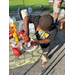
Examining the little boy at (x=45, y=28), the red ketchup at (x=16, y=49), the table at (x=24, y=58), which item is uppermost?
the little boy at (x=45, y=28)

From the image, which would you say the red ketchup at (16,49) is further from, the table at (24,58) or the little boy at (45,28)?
the little boy at (45,28)

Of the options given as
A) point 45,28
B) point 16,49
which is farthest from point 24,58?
point 45,28

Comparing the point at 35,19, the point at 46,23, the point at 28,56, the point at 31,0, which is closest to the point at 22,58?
the point at 28,56

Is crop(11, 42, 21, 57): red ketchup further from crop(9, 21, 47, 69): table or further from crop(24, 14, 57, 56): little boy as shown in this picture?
Answer: crop(24, 14, 57, 56): little boy

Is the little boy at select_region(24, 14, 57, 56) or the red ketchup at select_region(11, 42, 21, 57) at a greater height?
the little boy at select_region(24, 14, 57, 56)

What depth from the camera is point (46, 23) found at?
4.03 feet

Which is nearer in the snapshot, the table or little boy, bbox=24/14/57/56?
little boy, bbox=24/14/57/56

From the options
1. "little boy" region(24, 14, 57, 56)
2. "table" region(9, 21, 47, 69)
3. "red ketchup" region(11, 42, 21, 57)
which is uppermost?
"little boy" region(24, 14, 57, 56)

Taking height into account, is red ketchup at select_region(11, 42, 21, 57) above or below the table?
above

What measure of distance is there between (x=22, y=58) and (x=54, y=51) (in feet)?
5.53

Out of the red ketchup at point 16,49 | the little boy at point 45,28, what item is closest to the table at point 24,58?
the red ketchup at point 16,49

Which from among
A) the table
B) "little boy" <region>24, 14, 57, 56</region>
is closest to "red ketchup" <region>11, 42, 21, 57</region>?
the table

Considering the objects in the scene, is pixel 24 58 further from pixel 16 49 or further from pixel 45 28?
pixel 45 28

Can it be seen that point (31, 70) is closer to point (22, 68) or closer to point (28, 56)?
point (22, 68)
